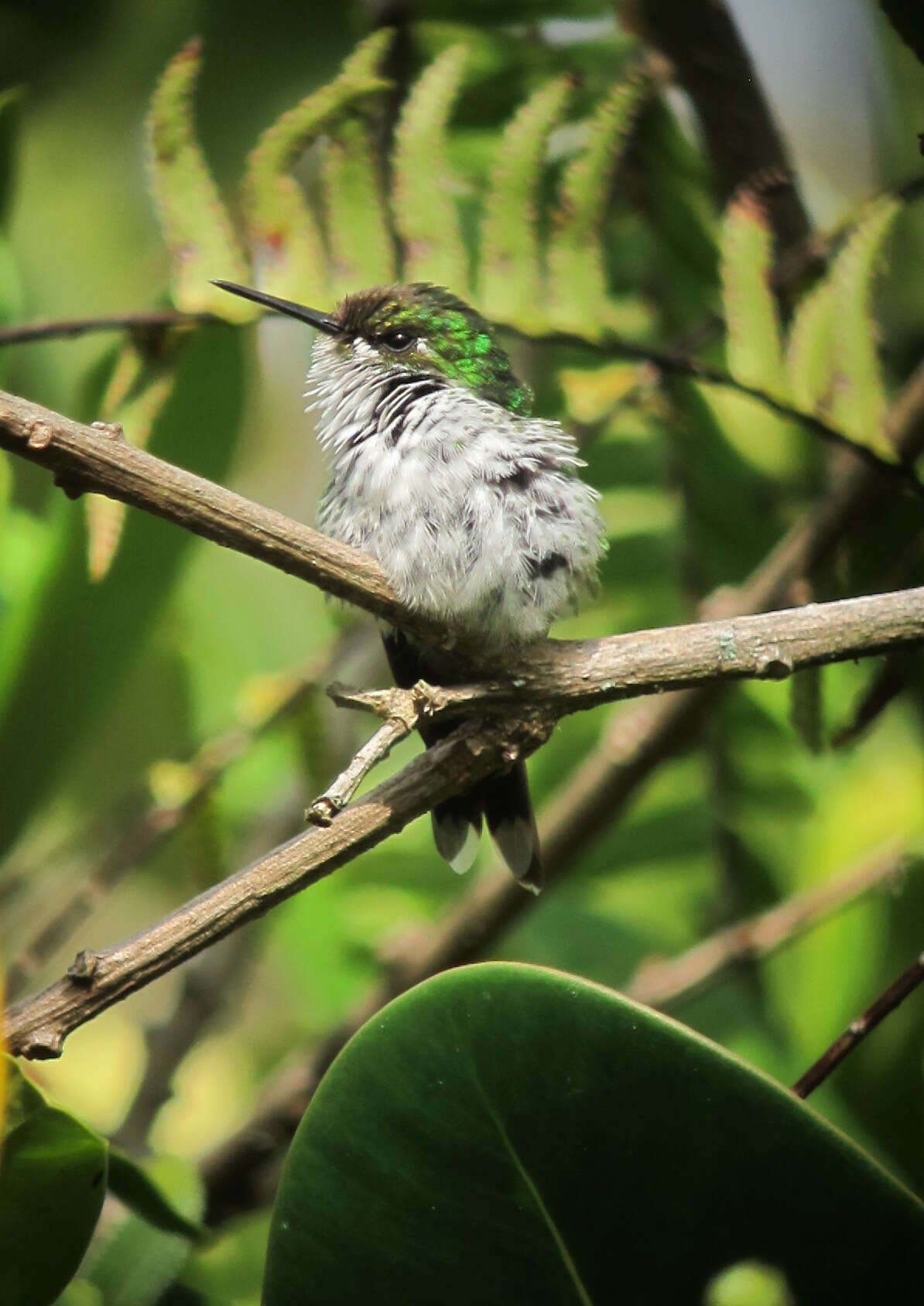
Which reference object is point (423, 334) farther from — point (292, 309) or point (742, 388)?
point (742, 388)

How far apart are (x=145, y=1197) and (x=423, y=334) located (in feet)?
4.29

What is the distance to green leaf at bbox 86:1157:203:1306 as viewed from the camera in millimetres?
1490

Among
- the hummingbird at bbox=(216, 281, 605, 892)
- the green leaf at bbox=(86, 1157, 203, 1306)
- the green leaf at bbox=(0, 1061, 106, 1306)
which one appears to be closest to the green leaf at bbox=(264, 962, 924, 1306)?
the green leaf at bbox=(0, 1061, 106, 1306)

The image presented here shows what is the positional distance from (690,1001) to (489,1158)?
130cm

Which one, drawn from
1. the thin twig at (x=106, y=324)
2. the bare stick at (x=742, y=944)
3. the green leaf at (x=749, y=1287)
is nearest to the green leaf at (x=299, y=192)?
the thin twig at (x=106, y=324)

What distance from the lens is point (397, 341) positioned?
208cm

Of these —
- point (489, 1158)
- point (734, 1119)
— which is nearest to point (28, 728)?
point (489, 1158)

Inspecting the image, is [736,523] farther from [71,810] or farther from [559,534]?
[71,810]

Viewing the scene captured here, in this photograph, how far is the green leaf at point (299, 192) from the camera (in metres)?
2.00

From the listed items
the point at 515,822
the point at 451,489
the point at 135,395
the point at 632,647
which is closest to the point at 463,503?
the point at 451,489

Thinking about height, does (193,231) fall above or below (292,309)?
above

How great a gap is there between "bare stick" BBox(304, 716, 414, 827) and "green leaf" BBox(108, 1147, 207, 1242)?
1.53 ft

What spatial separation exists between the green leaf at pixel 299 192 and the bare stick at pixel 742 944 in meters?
1.32

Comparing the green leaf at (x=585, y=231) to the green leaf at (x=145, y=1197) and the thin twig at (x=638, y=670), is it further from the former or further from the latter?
the green leaf at (x=145, y=1197)
